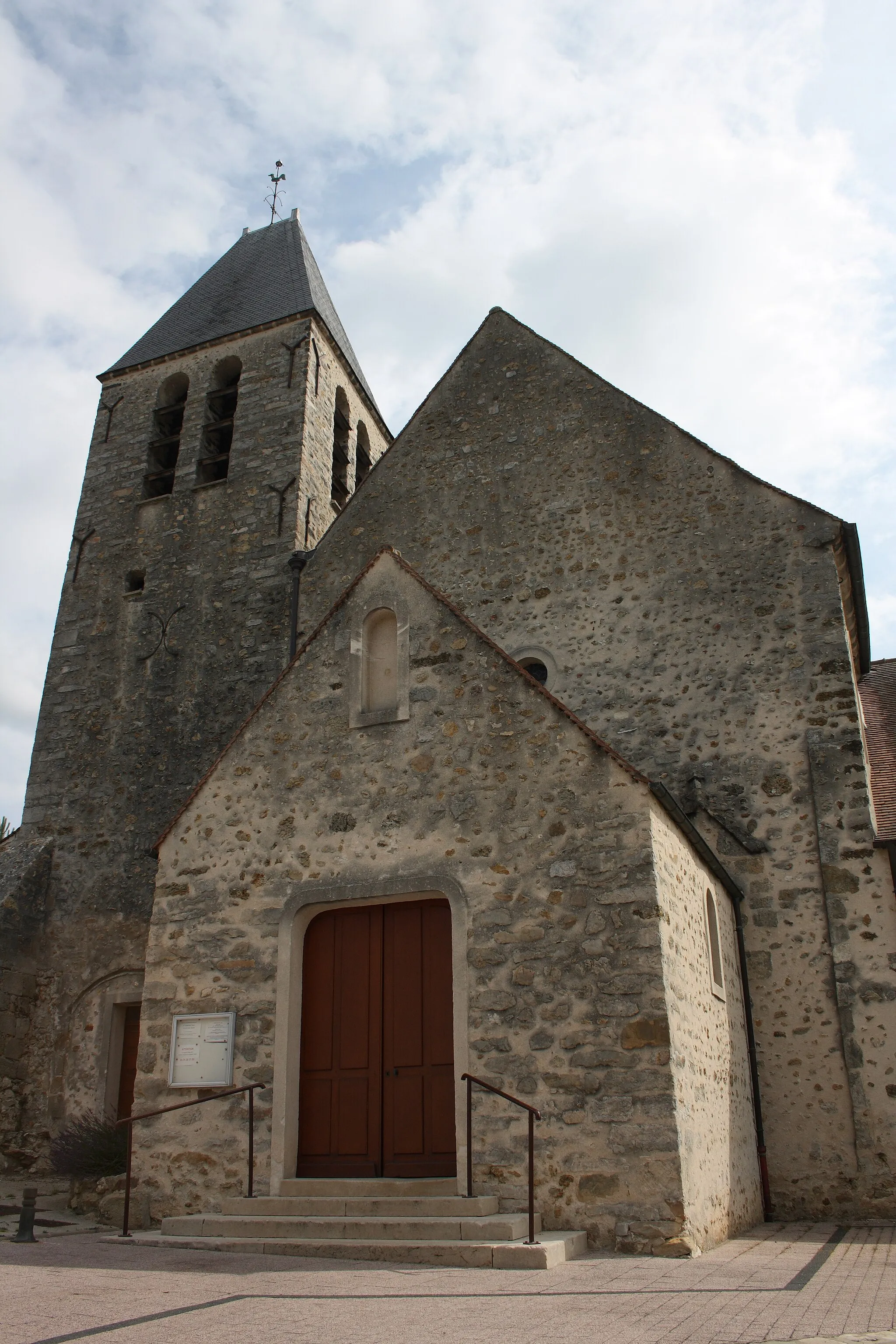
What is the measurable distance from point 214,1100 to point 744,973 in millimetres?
5095

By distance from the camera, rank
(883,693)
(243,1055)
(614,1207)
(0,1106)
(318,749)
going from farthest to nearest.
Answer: (883,693), (0,1106), (318,749), (243,1055), (614,1207)

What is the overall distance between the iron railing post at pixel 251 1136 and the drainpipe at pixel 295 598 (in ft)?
23.0

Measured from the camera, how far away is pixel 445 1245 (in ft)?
20.4

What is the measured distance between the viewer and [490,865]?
802 centimetres

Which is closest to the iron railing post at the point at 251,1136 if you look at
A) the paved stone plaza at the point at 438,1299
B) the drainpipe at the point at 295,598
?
the paved stone plaza at the point at 438,1299

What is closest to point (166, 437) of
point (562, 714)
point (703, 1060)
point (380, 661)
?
point (380, 661)

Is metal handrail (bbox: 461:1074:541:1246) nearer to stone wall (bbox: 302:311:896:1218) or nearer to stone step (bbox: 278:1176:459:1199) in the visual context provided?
stone step (bbox: 278:1176:459:1199)

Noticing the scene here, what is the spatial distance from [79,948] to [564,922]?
29.8 feet

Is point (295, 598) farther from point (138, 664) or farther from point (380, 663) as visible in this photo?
point (380, 663)

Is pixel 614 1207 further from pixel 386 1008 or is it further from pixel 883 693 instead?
pixel 883 693

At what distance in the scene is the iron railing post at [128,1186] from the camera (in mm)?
7742

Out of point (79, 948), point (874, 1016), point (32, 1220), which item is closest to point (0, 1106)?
point (79, 948)

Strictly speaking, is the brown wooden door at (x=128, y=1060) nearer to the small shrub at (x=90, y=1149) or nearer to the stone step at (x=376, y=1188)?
the small shrub at (x=90, y=1149)

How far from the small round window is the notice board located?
5.64m
